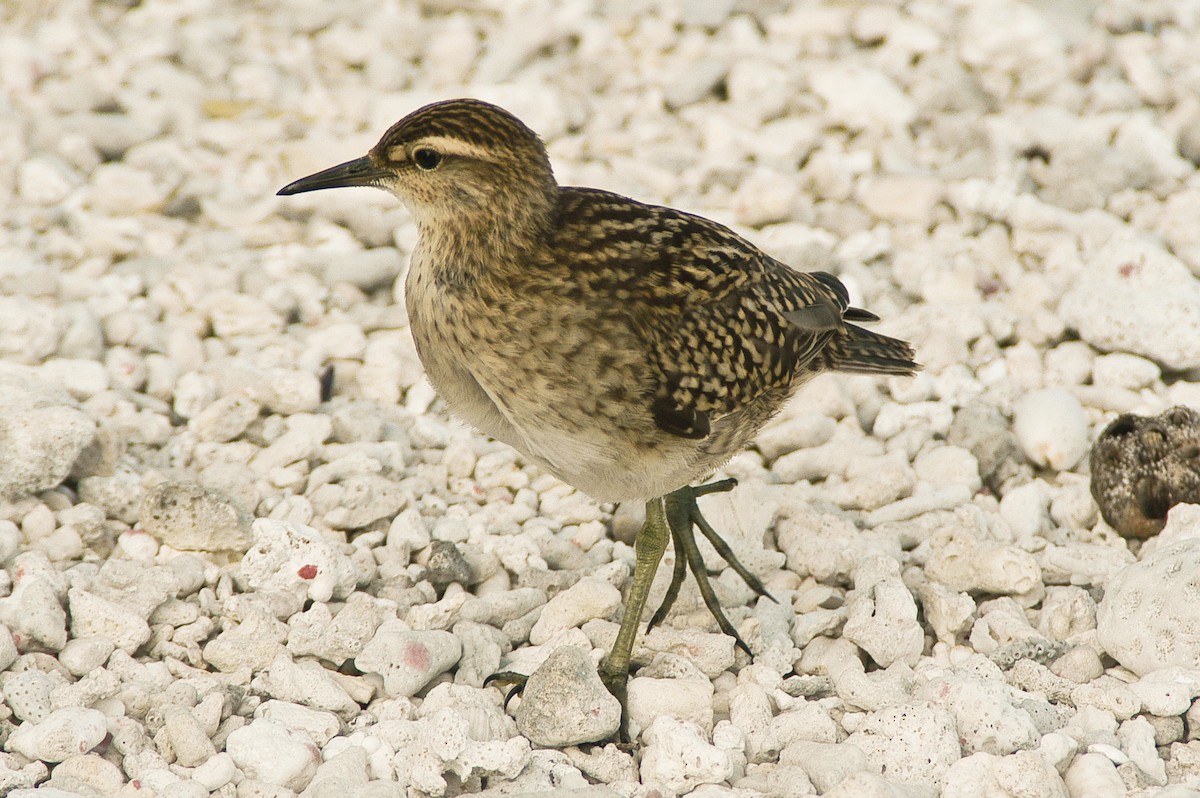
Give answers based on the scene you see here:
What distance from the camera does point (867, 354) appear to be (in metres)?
5.66

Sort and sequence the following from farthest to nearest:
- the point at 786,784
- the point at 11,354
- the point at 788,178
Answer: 1. the point at 788,178
2. the point at 11,354
3. the point at 786,784

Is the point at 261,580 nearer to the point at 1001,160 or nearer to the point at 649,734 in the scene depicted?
the point at 649,734

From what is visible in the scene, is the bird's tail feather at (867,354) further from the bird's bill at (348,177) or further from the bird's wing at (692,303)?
the bird's bill at (348,177)

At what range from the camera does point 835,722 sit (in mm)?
4832

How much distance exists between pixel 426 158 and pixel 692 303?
1.03 meters

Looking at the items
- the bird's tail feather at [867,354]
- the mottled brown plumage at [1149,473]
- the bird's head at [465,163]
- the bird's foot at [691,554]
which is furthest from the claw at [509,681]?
the mottled brown plumage at [1149,473]

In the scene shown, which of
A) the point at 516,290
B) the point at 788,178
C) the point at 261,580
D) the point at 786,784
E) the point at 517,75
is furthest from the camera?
the point at 517,75

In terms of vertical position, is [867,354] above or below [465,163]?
below

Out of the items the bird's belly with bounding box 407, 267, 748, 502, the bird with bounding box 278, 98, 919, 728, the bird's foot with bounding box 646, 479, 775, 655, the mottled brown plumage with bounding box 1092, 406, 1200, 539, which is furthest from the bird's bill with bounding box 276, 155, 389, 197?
the mottled brown plumage with bounding box 1092, 406, 1200, 539

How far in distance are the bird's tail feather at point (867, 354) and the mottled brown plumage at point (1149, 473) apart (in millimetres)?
905

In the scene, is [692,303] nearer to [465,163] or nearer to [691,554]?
[465,163]

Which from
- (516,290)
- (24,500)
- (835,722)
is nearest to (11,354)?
(24,500)

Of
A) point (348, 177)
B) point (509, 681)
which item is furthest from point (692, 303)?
point (509, 681)

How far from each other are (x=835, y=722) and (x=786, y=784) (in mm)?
463
